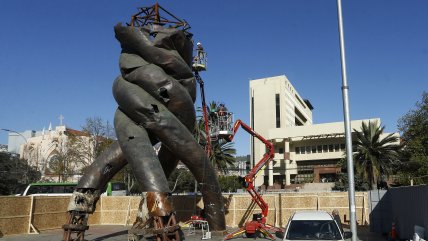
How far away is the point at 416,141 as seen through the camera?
118ft

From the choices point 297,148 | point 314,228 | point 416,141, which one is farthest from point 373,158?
point 297,148

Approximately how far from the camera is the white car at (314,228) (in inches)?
419

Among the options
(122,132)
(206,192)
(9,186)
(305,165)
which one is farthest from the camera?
(305,165)

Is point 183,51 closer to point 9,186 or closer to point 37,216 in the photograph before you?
point 37,216

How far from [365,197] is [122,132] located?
1615 centimetres

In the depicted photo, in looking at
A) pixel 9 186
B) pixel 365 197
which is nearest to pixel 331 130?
pixel 365 197

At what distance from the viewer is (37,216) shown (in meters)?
25.0

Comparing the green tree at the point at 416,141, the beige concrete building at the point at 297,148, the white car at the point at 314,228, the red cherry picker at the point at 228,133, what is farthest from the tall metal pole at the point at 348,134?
the beige concrete building at the point at 297,148

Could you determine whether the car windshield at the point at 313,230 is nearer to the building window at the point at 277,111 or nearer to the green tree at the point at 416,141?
the green tree at the point at 416,141

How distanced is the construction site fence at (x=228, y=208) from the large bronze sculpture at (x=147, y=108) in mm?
9219

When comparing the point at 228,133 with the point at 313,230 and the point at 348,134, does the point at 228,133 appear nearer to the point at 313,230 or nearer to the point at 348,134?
the point at 348,134

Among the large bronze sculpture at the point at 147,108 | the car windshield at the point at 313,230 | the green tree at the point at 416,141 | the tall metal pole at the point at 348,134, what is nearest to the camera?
the car windshield at the point at 313,230

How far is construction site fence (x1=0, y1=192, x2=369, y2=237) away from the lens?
921 inches

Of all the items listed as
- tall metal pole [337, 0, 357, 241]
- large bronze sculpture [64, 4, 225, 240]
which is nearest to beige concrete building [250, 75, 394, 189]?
large bronze sculpture [64, 4, 225, 240]
